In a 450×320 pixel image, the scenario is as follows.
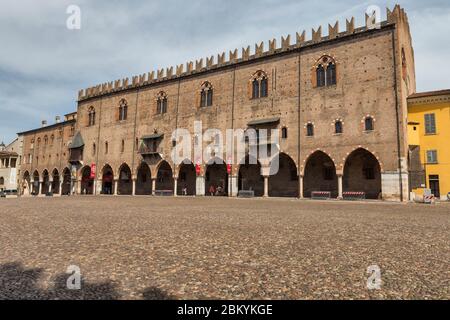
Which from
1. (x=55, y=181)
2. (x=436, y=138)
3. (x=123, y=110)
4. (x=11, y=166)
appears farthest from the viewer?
(x=11, y=166)

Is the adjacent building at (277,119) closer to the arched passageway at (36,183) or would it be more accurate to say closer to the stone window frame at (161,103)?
the stone window frame at (161,103)

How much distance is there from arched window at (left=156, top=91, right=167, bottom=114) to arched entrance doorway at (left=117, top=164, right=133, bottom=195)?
30.8ft

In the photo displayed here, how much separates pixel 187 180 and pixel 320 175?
16.1 m

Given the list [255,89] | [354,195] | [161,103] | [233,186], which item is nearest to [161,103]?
[161,103]

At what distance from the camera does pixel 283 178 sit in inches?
1231

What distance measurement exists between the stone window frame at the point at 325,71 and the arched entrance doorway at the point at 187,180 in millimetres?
16873

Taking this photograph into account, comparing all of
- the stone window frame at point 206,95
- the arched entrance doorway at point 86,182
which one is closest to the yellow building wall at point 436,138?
the stone window frame at point 206,95

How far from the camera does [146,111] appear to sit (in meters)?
39.4

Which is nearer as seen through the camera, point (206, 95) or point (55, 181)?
point (206, 95)

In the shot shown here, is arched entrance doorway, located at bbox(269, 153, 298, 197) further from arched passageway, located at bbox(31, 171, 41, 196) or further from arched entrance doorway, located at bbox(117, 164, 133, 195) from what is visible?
arched passageway, located at bbox(31, 171, 41, 196)

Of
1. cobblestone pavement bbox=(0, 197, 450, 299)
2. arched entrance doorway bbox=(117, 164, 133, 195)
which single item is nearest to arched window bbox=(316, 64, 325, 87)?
cobblestone pavement bbox=(0, 197, 450, 299)

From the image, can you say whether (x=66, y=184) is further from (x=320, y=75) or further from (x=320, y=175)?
(x=320, y=75)

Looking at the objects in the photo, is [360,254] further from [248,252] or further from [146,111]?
[146,111]
